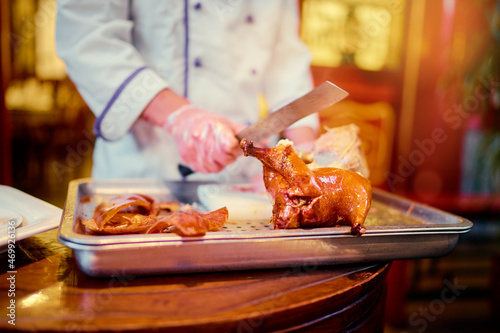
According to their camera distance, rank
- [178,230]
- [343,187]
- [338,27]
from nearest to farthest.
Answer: [178,230] < [343,187] < [338,27]

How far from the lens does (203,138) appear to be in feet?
5.05

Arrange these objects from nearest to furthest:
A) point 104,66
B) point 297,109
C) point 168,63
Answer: point 297,109 < point 104,66 < point 168,63

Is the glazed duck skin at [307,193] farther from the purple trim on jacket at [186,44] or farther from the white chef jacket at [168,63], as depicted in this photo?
the purple trim on jacket at [186,44]

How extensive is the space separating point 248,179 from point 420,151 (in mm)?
3782

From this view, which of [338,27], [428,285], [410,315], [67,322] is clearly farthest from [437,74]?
[67,322]

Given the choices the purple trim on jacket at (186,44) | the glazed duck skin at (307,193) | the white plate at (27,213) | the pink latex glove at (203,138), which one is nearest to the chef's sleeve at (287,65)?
the purple trim on jacket at (186,44)

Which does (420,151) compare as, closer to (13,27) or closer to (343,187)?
(343,187)

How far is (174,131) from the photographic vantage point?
5.51ft

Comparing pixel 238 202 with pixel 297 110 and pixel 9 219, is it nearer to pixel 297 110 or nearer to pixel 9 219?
pixel 297 110

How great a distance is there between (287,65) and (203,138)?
1035 mm

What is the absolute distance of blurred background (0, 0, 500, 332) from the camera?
181 inches

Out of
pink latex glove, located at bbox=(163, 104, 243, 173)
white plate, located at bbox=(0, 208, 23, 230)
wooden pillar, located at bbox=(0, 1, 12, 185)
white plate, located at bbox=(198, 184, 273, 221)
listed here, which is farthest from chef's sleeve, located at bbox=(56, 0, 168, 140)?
wooden pillar, located at bbox=(0, 1, 12, 185)

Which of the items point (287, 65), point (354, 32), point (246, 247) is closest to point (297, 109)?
point (246, 247)

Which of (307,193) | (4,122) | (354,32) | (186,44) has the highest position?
(354,32)
